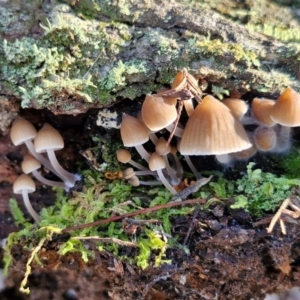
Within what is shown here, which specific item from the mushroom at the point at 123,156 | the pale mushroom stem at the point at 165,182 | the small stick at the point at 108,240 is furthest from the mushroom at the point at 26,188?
the pale mushroom stem at the point at 165,182

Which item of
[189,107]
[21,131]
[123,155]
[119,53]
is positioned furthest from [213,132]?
[21,131]

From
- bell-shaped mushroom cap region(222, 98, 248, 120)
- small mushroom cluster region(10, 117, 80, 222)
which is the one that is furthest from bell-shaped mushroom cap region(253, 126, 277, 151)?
small mushroom cluster region(10, 117, 80, 222)

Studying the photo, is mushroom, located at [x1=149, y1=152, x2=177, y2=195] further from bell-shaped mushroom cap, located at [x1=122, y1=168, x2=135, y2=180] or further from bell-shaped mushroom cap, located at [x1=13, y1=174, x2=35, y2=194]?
bell-shaped mushroom cap, located at [x1=13, y1=174, x2=35, y2=194]

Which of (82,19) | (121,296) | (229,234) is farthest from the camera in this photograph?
(121,296)

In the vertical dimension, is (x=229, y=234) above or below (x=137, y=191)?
above

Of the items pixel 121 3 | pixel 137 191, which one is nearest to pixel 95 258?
pixel 137 191

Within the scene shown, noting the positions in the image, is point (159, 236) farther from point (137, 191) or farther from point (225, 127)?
point (225, 127)
